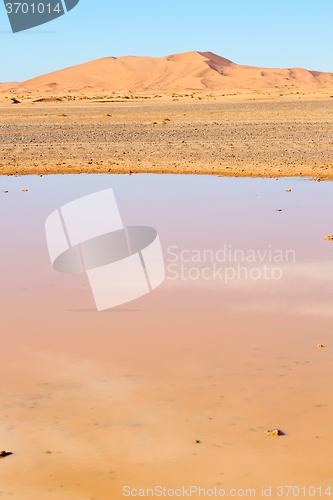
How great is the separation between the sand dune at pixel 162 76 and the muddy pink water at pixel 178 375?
4684 inches

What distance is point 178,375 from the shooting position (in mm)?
4719

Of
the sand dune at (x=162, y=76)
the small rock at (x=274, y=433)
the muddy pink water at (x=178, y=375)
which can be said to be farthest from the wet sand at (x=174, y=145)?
the sand dune at (x=162, y=76)

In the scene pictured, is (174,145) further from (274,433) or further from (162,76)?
(162,76)

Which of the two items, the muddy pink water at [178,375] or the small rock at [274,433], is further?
the small rock at [274,433]

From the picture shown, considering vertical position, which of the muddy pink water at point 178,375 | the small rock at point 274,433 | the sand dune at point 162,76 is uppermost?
the sand dune at point 162,76

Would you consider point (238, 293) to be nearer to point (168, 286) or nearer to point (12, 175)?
point (168, 286)

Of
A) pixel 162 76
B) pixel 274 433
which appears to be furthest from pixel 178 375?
pixel 162 76

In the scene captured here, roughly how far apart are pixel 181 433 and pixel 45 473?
894 millimetres

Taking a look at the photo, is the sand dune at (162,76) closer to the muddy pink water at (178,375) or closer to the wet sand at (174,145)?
the wet sand at (174,145)

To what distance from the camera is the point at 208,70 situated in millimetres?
146625

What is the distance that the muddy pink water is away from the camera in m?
3.59

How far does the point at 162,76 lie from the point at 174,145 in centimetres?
13470

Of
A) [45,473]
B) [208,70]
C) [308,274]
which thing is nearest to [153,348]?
[45,473]

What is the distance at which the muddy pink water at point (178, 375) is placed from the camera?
3586 millimetres
